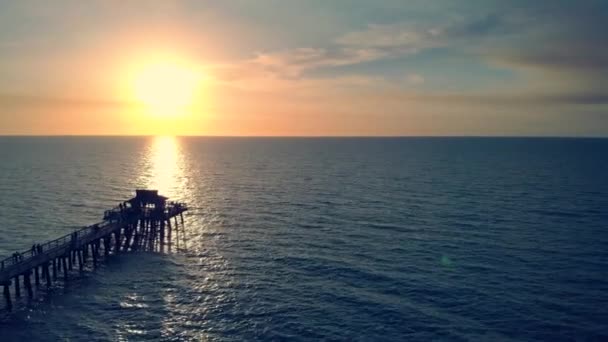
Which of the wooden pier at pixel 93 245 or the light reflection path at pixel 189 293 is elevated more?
the wooden pier at pixel 93 245

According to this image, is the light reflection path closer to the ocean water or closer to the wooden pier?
the ocean water

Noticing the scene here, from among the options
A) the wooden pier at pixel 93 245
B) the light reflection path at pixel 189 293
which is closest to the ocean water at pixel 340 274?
the light reflection path at pixel 189 293

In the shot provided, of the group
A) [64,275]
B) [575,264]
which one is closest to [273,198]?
[64,275]

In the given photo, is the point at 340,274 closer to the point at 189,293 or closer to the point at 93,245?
the point at 189,293

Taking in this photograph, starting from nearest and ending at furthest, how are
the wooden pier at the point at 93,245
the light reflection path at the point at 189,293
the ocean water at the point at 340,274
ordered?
the light reflection path at the point at 189,293
the ocean water at the point at 340,274
the wooden pier at the point at 93,245

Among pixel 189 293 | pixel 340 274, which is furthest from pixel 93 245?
pixel 340 274

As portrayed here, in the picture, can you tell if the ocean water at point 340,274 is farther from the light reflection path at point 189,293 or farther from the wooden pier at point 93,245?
the wooden pier at point 93,245

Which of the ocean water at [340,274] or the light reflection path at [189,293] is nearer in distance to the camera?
the light reflection path at [189,293]

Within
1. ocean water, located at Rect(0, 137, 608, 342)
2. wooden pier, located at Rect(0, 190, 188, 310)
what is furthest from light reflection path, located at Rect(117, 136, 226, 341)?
wooden pier, located at Rect(0, 190, 188, 310)
